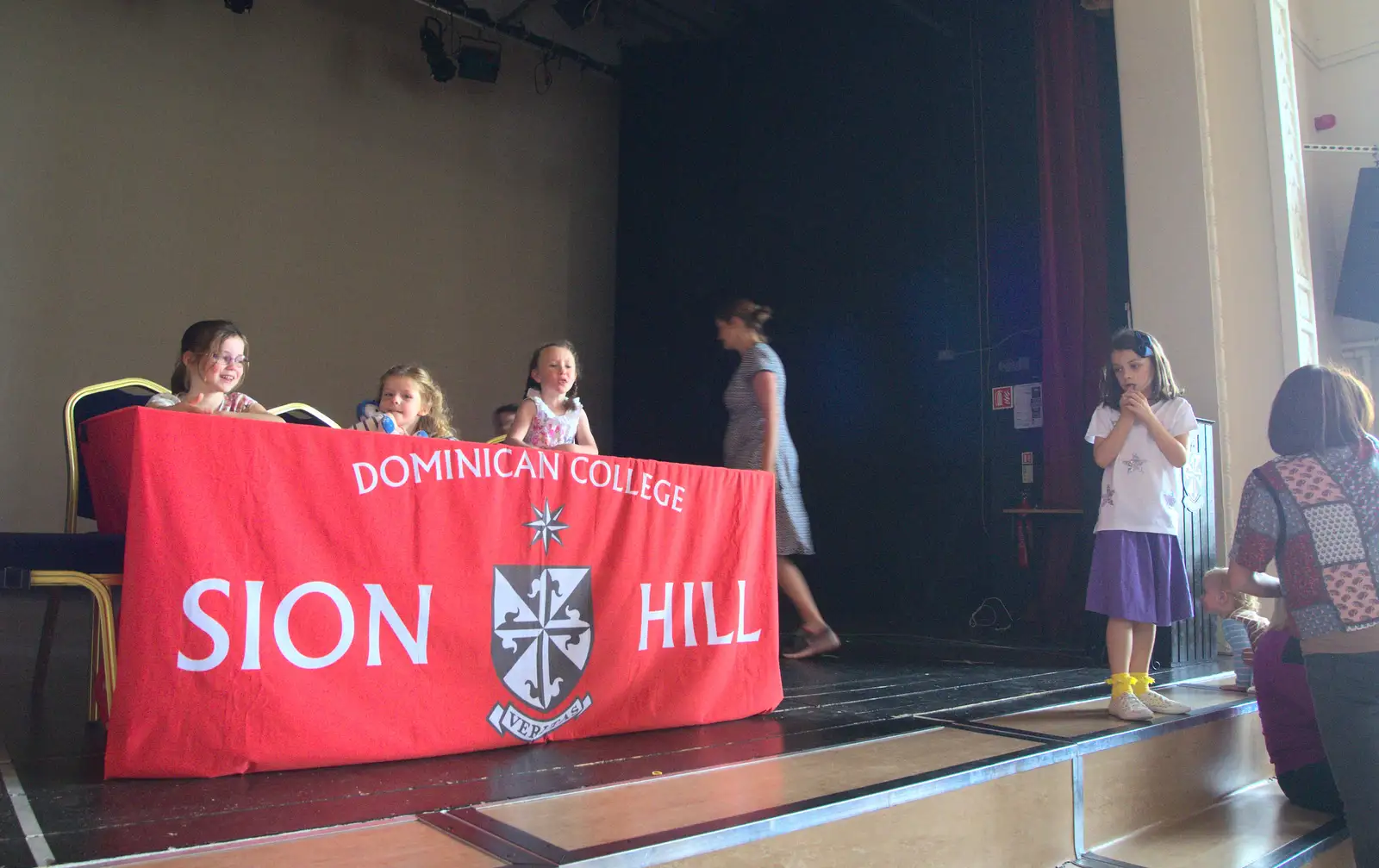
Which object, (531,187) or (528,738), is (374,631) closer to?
(528,738)

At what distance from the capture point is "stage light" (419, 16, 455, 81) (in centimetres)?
656

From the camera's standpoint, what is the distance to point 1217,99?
4.19 metres

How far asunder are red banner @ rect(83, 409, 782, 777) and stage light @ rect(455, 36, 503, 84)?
5314mm

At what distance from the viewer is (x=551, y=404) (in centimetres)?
293

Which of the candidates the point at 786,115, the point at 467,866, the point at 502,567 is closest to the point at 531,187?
the point at 786,115

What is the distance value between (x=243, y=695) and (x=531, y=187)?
6308mm

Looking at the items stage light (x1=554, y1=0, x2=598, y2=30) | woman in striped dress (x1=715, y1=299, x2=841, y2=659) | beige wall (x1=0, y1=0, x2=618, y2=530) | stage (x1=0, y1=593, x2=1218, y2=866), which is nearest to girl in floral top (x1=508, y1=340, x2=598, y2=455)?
woman in striped dress (x1=715, y1=299, x2=841, y2=659)

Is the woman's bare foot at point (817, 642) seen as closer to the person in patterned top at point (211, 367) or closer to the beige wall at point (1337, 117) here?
the person in patterned top at point (211, 367)

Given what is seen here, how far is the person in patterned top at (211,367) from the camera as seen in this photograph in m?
2.44

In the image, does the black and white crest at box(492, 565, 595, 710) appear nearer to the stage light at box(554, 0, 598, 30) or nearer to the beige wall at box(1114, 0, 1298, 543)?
the beige wall at box(1114, 0, 1298, 543)

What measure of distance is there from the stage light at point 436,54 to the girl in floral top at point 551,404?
4.58 metres

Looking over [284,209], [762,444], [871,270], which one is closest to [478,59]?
[284,209]

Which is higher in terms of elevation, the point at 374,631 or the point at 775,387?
the point at 775,387

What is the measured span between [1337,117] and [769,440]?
3.70 meters
